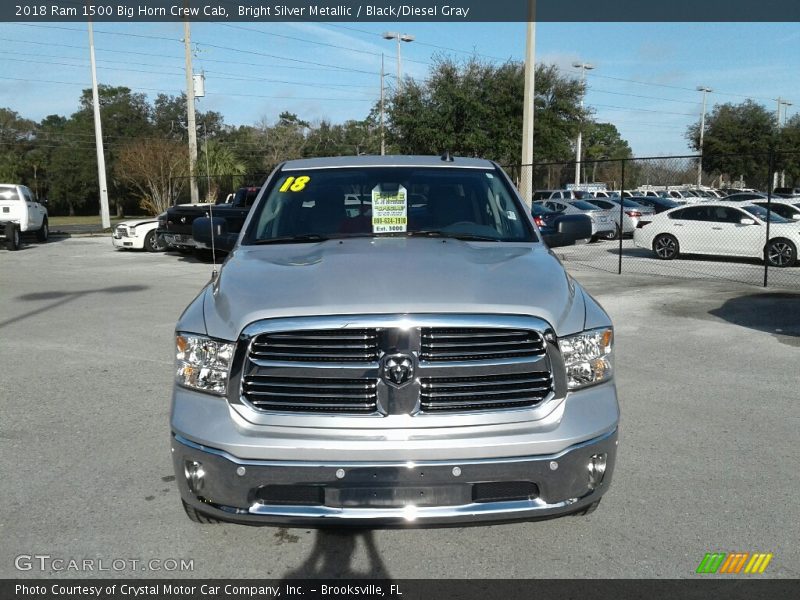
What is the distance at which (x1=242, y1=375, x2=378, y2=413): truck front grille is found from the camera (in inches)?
121

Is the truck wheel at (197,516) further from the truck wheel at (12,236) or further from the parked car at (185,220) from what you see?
the truck wheel at (12,236)

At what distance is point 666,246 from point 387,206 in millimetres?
16301

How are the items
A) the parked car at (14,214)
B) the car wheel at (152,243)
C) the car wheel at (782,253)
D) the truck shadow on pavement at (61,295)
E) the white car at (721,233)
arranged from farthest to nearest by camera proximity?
the parked car at (14,214) < the car wheel at (152,243) < the white car at (721,233) < the car wheel at (782,253) < the truck shadow on pavement at (61,295)

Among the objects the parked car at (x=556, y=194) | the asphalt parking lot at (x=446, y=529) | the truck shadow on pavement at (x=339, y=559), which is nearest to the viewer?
the truck shadow on pavement at (x=339, y=559)

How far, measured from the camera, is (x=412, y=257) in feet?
12.5

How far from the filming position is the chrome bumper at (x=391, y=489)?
296 cm

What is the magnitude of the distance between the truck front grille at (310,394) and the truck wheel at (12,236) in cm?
2214

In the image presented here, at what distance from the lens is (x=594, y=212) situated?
83.3ft

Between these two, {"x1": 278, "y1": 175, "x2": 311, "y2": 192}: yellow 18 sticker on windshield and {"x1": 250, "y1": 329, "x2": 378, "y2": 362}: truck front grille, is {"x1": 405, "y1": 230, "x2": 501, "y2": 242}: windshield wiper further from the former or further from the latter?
{"x1": 250, "y1": 329, "x2": 378, "y2": 362}: truck front grille

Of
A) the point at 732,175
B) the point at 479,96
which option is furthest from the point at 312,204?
the point at 732,175

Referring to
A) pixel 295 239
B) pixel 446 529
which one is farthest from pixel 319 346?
pixel 295 239

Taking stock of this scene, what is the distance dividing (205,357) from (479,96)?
27.4 meters

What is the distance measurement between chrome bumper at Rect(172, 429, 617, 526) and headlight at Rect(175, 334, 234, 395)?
0.92ft

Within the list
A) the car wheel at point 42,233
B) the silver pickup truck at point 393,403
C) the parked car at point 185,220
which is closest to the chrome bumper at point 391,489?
the silver pickup truck at point 393,403
